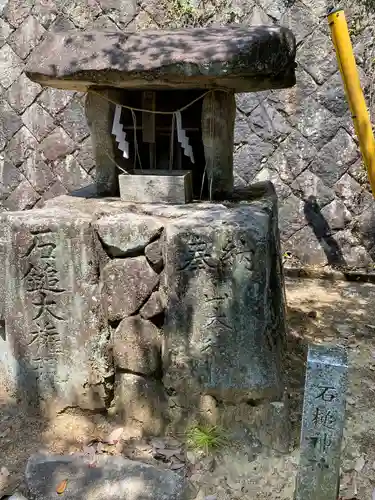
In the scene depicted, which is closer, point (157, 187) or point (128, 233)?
point (128, 233)

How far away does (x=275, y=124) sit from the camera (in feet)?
23.6

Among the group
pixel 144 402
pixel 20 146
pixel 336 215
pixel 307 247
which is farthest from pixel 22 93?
pixel 144 402

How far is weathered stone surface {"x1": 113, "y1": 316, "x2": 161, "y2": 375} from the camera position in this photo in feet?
11.8

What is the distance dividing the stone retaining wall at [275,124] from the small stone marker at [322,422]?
16.0 feet

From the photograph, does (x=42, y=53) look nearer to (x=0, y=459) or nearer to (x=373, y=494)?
(x=0, y=459)

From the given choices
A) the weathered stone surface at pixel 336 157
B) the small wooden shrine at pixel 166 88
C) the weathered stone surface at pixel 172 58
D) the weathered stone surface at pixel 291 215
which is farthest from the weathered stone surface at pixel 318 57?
the weathered stone surface at pixel 172 58

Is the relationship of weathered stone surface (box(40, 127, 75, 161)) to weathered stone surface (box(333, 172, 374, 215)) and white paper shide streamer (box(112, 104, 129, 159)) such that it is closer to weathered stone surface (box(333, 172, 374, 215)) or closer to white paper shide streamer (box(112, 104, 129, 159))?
white paper shide streamer (box(112, 104, 129, 159))

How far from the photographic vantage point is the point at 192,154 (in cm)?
454

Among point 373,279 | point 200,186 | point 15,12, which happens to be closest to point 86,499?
point 200,186

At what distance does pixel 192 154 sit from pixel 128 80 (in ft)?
3.41

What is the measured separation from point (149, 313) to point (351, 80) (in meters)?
2.92

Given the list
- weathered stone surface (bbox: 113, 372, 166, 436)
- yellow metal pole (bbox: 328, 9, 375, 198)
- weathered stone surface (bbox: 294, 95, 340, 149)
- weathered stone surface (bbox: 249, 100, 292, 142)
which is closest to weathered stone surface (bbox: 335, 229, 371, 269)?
weathered stone surface (bbox: 294, 95, 340, 149)

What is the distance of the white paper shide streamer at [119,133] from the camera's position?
4.24 metres

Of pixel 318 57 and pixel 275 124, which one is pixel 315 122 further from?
pixel 318 57
